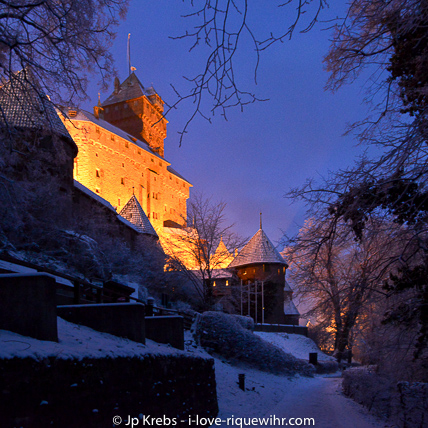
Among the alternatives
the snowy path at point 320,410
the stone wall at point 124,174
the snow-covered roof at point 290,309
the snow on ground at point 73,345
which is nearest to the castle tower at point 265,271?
the snow-covered roof at point 290,309

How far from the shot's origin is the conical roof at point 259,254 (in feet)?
128

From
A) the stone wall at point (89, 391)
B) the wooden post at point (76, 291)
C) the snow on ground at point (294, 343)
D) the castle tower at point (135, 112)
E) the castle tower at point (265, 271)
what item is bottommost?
the snow on ground at point (294, 343)

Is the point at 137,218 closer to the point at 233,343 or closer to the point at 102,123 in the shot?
the point at 233,343

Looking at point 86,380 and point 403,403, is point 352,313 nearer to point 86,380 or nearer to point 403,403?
point 403,403

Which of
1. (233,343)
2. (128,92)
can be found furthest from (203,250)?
(128,92)

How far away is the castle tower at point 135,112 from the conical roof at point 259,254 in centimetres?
3176

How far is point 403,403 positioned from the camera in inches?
364

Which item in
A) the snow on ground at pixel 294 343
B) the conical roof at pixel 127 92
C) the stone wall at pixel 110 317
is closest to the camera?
the stone wall at pixel 110 317

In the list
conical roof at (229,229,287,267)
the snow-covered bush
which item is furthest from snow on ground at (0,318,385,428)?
conical roof at (229,229,287,267)

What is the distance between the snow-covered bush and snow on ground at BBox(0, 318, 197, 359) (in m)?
10.6

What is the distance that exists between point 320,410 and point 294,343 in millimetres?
19597

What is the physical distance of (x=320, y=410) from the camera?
12.6 m

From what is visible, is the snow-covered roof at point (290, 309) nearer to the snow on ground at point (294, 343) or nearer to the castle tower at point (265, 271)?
the castle tower at point (265, 271)

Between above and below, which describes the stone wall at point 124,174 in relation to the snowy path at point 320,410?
above
